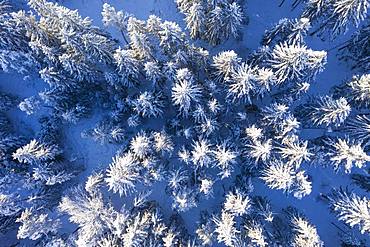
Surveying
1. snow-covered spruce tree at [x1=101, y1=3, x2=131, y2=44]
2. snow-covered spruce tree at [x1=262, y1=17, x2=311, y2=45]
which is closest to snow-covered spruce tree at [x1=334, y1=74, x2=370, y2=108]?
snow-covered spruce tree at [x1=262, y1=17, x2=311, y2=45]

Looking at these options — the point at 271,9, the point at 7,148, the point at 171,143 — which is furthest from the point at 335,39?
the point at 7,148

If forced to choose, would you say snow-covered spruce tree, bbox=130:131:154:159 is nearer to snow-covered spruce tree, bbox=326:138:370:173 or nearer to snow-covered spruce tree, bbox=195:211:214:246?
snow-covered spruce tree, bbox=195:211:214:246

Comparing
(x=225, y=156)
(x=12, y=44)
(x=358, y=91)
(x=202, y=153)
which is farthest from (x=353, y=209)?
(x=12, y=44)

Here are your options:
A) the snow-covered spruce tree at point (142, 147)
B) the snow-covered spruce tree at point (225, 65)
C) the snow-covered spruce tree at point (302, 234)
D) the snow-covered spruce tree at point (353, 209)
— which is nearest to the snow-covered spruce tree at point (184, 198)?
the snow-covered spruce tree at point (142, 147)

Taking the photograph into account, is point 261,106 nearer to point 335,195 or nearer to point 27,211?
point 335,195

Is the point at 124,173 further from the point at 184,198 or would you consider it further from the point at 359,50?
the point at 359,50

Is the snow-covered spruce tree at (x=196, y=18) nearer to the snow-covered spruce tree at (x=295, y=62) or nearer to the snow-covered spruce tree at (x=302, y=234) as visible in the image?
the snow-covered spruce tree at (x=295, y=62)

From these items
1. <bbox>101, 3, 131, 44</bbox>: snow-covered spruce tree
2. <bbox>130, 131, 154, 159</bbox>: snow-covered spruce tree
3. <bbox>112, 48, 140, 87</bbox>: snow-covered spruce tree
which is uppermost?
<bbox>101, 3, 131, 44</bbox>: snow-covered spruce tree
